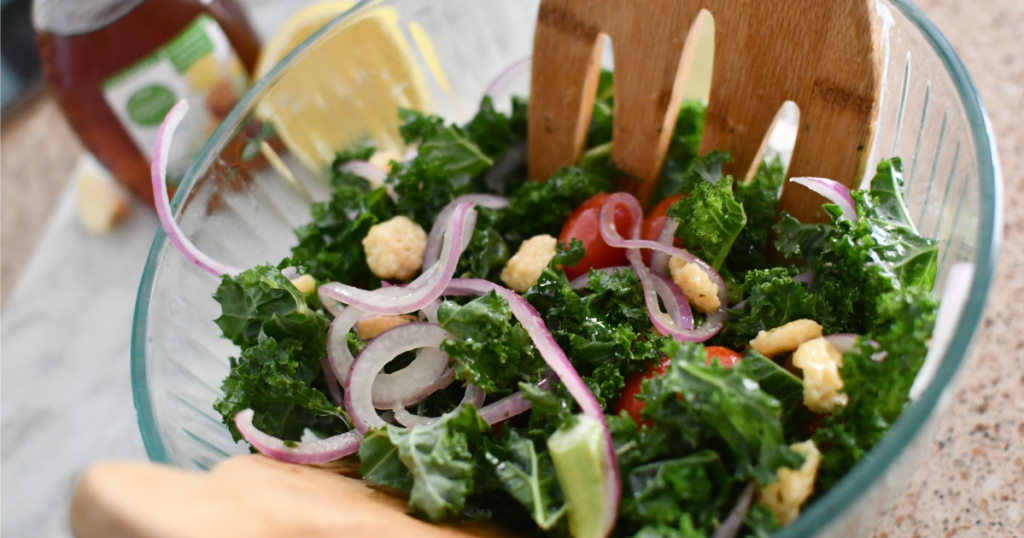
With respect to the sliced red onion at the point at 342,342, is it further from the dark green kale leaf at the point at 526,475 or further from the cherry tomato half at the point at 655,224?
the cherry tomato half at the point at 655,224

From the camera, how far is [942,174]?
1.22 m

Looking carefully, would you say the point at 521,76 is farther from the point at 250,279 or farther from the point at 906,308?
the point at 906,308

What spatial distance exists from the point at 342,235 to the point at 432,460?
68 cm

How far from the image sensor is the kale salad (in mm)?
971

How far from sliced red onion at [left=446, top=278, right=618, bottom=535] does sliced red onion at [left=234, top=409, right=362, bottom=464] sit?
34cm

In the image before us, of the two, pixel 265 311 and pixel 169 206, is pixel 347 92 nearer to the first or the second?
pixel 169 206

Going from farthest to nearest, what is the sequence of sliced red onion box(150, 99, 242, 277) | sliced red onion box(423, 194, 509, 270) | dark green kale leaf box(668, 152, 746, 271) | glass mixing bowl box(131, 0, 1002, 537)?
1. sliced red onion box(423, 194, 509, 270)
2. sliced red onion box(150, 99, 242, 277)
3. dark green kale leaf box(668, 152, 746, 271)
4. glass mixing bowl box(131, 0, 1002, 537)

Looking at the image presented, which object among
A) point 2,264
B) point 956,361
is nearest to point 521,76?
point 956,361

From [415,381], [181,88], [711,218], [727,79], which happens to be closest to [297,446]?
[415,381]

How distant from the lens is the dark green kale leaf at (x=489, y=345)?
118cm

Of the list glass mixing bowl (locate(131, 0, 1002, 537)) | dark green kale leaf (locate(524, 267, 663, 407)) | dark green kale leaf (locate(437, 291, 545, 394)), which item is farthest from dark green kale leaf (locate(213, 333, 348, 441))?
dark green kale leaf (locate(524, 267, 663, 407))

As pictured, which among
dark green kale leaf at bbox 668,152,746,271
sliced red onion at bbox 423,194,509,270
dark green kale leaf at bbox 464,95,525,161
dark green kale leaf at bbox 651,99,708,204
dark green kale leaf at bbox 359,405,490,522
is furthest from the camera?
dark green kale leaf at bbox 464,95,525,161

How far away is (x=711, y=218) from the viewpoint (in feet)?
4.22

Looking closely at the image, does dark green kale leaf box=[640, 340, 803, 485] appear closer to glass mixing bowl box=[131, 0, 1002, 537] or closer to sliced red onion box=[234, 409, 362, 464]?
glass mixing bowl box=[131, 0, 1002, 537]
